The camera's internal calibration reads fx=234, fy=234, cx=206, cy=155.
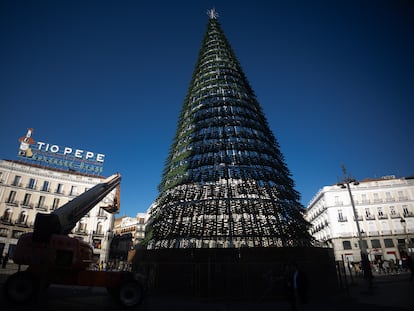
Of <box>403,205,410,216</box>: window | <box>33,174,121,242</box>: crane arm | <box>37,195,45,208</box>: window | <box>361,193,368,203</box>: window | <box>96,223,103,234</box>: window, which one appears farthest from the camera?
<box>361,193,368,203</box>: window

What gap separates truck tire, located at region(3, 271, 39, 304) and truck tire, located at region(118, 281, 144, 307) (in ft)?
12.8

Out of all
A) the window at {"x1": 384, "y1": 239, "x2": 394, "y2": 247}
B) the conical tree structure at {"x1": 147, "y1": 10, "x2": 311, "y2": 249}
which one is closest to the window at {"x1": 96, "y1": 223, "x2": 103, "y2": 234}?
the conical tree structure at {"x1": 147, "y1": 10, "x2": 311, "y2": 249}

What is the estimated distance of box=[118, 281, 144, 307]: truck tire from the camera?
1075cm

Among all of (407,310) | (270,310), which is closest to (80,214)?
(270,310)

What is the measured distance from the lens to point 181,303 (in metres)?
11.8

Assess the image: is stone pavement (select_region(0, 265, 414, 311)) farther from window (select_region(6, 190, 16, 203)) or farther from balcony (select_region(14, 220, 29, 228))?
window (select_region(6, 190, 16, 203))

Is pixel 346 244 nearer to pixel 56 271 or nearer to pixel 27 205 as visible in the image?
pixel 56 271

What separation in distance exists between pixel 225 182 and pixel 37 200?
4528cm

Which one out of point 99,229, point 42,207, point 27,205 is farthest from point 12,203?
point 99,229

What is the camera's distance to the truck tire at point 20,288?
10141 mm

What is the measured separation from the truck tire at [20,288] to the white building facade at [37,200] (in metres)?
41.9

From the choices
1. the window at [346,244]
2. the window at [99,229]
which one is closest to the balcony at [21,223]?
the window at [99,229]

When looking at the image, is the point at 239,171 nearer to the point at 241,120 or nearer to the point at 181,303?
the point at 241,120

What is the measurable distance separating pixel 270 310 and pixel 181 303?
440 centimetres
